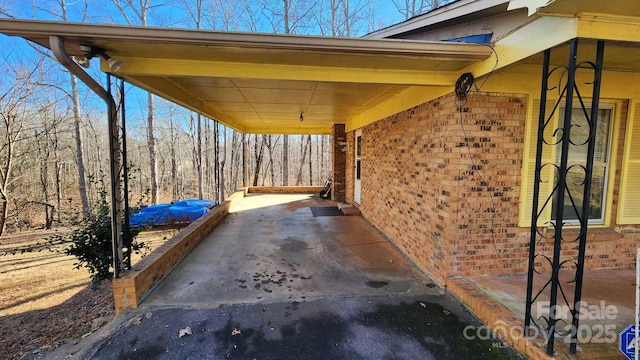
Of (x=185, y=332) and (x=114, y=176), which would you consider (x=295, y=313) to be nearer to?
(x=185, y=332)

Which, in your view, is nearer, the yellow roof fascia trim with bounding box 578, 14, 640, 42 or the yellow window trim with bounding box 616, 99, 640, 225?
the yellow roof fascia trim with bounding box 578, 14, 640, 42

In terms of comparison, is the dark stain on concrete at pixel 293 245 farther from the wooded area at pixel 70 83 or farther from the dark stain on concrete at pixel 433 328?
the wooded area at pixel 70 83

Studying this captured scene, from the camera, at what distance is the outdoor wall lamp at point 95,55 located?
2.53 m

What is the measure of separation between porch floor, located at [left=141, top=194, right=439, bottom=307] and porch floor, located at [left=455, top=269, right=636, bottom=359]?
0.65m

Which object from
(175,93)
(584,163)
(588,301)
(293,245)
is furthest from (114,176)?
(584,163)

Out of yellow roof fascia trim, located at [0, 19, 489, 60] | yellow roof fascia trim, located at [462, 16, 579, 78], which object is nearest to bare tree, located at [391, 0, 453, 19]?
yellow roof fascia trim, located at [462, 16, 579, 78]

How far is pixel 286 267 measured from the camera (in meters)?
4.09

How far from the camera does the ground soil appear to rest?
3.93 m

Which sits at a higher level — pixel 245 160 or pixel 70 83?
pixel 70 83

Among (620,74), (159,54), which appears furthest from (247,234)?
(620,74)

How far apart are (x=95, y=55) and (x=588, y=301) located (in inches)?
216

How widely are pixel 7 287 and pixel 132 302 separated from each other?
623cm

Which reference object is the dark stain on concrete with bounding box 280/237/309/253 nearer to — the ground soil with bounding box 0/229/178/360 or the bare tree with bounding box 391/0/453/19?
the ground soil with bounding box 0/229/178/360

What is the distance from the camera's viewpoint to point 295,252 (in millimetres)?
4742
